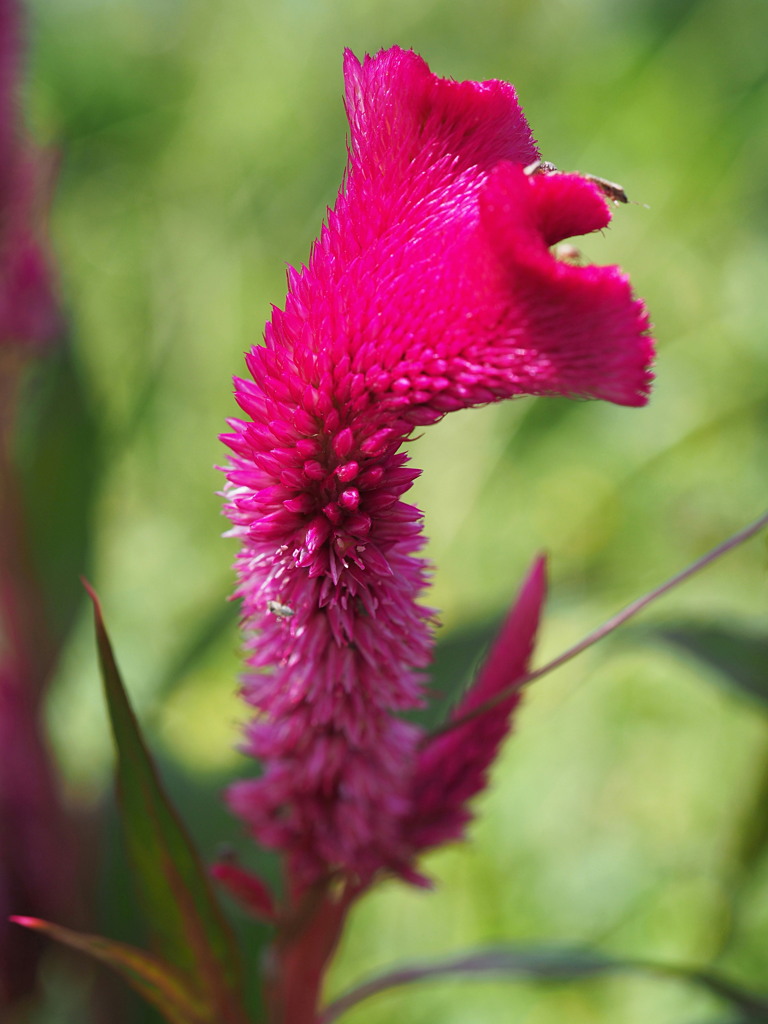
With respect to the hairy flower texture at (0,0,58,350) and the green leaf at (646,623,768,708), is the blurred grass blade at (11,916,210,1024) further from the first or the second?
the hairy flower texture at (0,0,58,350)

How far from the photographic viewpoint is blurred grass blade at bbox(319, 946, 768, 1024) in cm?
51

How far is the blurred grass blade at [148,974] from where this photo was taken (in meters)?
0.42

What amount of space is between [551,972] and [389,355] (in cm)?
36

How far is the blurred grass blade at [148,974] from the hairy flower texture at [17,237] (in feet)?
1.50

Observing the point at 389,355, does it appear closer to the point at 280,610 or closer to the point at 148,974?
the point at 280,610

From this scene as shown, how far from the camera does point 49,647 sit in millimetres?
875

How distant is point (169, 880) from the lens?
45cm

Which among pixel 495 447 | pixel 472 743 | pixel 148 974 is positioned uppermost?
pixel 495 447

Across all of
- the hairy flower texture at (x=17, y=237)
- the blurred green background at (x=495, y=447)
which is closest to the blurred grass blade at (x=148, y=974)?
the blurred green background at (x=495, y=447)

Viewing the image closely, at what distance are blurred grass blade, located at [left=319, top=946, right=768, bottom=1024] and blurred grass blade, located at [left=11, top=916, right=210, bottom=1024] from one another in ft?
0.25

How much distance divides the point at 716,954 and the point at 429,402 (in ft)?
2.37

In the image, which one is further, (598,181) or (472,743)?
(472,743)

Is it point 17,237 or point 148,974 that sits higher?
point 17,237

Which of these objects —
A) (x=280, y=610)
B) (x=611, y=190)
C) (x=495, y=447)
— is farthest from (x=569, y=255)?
(x=495, y=447)
